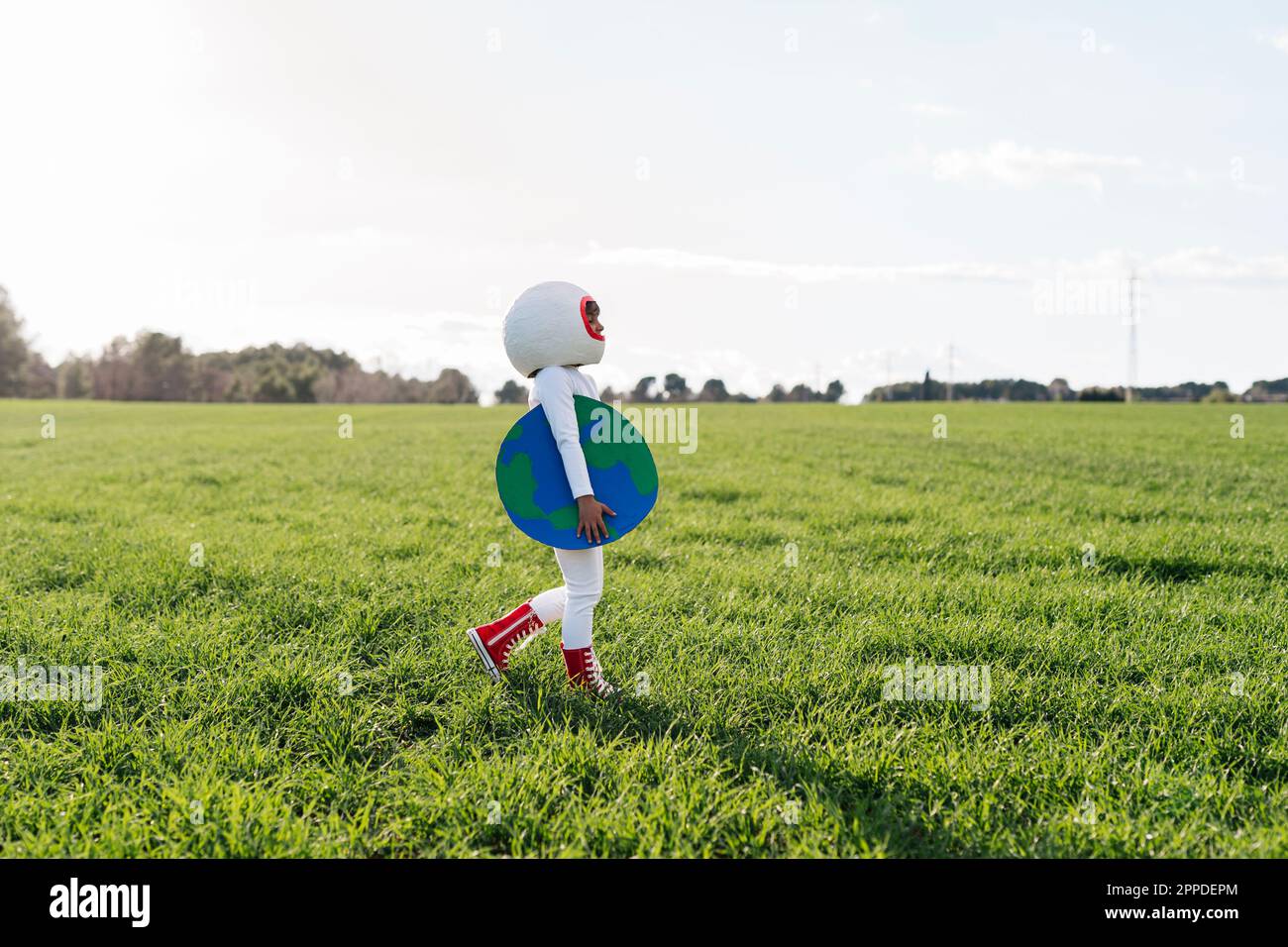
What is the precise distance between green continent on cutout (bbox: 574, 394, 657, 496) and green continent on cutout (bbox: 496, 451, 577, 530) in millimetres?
271

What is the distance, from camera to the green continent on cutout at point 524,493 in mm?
3865

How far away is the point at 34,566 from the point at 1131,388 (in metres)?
82.0

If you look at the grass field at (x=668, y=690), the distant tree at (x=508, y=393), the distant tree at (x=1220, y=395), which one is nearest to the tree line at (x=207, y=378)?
the distant tree at (x=508, y=393)

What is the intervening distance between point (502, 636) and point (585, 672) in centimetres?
49

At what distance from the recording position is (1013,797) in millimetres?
3002

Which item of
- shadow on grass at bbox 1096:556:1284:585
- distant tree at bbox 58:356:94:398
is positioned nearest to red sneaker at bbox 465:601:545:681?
shadow on grass at bbox 1096:556:1284:585

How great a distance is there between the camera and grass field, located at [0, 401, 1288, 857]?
9.43 ft

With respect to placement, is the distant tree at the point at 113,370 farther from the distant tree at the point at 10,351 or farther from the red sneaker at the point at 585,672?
the red sneaker at the point at 585,672

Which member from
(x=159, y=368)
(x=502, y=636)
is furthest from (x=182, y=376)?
(x=502, y=636)

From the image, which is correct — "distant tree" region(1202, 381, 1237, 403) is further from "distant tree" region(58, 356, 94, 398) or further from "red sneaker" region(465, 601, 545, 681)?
"distant tree" region(58, 356, 94, 398)

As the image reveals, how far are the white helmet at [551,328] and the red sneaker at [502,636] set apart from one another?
1303 millimetres
